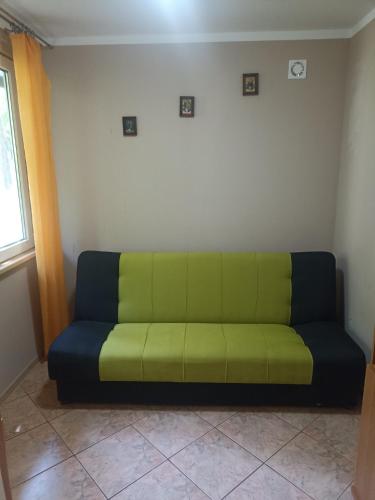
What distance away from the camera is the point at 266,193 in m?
2.65

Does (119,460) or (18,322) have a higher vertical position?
(18,322)

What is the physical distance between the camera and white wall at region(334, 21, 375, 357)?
84.8 inches

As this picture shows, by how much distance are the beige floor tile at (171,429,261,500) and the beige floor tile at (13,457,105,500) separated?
42 centimetres

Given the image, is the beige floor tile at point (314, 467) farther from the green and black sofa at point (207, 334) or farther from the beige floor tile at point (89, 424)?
the beige floor tile at point (89, 424)

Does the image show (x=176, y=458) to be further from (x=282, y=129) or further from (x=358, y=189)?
(x=282, y=129)

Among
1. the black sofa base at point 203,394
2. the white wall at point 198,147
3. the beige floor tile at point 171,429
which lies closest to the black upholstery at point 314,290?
the white wall at point 198,147

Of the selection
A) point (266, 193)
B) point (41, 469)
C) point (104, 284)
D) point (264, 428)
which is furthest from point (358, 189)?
point (41, 469)

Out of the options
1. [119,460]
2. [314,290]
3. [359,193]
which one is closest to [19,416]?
[119,460]

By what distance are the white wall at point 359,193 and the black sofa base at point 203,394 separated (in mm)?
414

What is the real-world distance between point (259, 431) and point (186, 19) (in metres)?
2.51

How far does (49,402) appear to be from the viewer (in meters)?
2.19

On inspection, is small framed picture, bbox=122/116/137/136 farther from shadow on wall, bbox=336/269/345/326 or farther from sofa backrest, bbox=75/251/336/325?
shadow on wall, bbox=336/269/345/326

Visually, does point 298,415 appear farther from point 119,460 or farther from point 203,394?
point 119,460

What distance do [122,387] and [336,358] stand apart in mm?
1273
